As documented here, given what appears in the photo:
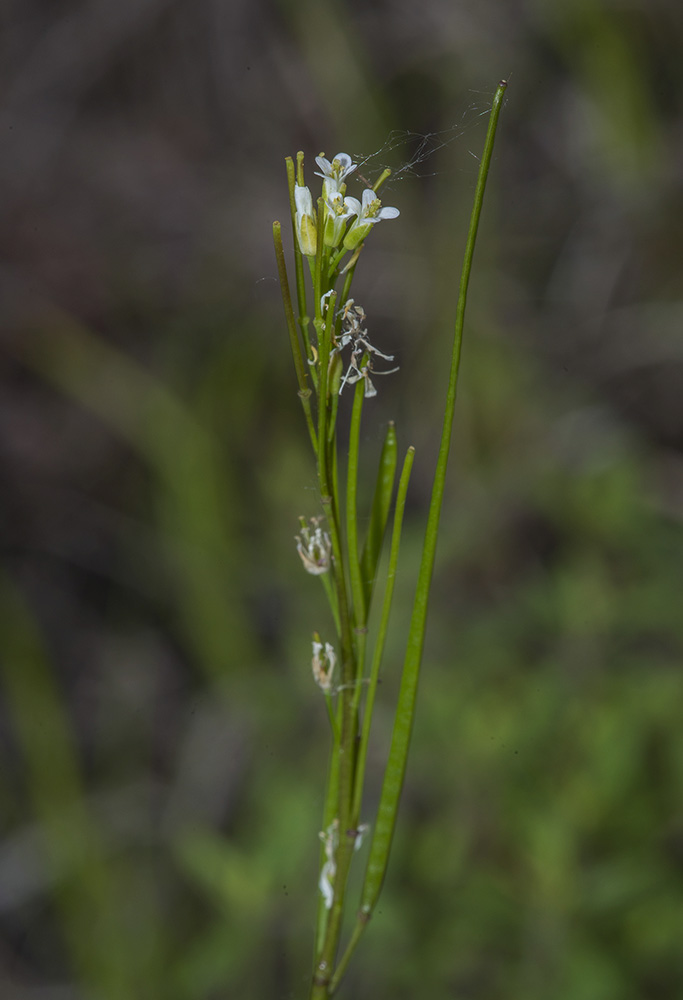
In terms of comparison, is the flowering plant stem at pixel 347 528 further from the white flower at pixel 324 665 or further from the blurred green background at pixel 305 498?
the blurred green background at pixel 305 498

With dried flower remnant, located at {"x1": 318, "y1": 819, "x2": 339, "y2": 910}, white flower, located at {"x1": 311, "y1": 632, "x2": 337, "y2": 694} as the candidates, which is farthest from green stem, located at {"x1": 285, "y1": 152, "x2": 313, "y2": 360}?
dried flower remnant, located at {"x1": 318, "y1": 819, "x2": 339, "y2": 910}

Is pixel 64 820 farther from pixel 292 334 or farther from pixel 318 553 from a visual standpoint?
pixel 292 334

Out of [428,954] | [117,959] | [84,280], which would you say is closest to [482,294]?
[84,280]

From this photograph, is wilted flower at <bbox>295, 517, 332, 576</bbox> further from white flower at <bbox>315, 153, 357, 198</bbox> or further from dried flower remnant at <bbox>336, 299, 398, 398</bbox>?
white flower at <bbox>315, 153, 357, 198</bbox>

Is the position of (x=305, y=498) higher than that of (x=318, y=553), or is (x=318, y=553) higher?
(x=318, y=553)

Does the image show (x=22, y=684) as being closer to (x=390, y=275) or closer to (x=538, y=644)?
(x=538, y=644)

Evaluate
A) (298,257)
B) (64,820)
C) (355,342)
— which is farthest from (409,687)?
(64,820)

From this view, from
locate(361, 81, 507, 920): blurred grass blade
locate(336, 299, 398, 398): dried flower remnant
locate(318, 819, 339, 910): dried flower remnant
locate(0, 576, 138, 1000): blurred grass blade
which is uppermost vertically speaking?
locate(336, 299, 398, 398): dried flower remnant
